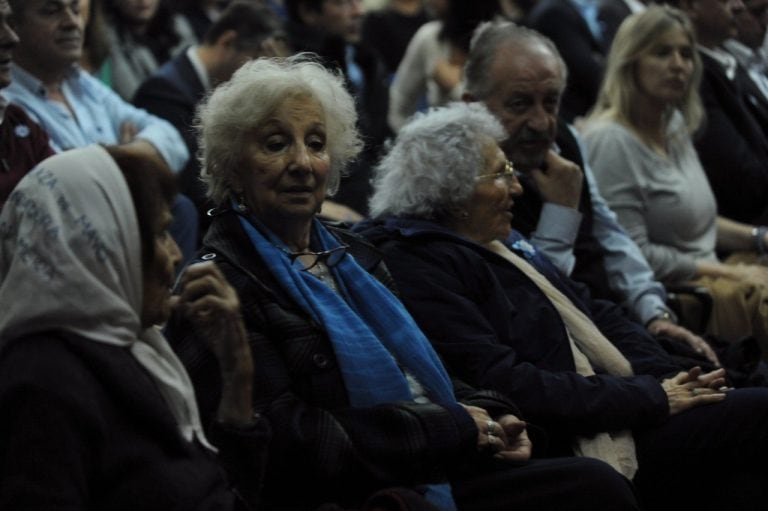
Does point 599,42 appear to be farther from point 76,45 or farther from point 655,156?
point 76,45

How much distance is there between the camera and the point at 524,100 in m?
4.59

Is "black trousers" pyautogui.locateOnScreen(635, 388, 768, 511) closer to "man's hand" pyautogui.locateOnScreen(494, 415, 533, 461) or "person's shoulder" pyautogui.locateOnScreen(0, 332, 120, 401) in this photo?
"man's hand" pyautogui.locateOnScreen(494, 415, 533, 461)

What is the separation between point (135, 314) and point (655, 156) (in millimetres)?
3189

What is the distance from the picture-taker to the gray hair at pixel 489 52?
4.65m

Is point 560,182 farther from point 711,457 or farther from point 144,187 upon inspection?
point 144,187

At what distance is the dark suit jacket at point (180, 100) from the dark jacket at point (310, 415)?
236 centimetres

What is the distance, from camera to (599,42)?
762 centimetres

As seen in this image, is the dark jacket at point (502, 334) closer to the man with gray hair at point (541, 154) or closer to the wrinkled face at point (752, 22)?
the man with gray hair at point (541, 154)

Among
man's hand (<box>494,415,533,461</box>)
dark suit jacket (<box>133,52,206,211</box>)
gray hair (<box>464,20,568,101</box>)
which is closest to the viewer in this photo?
man's hand (<box>494,415,533,461</box>)

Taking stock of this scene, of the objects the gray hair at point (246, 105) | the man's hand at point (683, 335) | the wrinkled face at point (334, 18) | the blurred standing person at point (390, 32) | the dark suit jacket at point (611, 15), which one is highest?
the gray hair at point (246, 105)

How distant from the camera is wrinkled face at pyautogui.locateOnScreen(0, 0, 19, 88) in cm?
396

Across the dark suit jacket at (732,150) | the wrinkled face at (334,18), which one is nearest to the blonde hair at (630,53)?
the dark suit jacket at (732,150)

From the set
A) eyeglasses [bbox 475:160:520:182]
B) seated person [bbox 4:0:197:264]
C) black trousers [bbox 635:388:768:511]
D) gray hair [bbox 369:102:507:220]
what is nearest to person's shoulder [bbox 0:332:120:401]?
gray hair [bbox 369:102:507:220]

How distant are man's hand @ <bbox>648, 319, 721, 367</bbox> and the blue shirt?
1.81m
